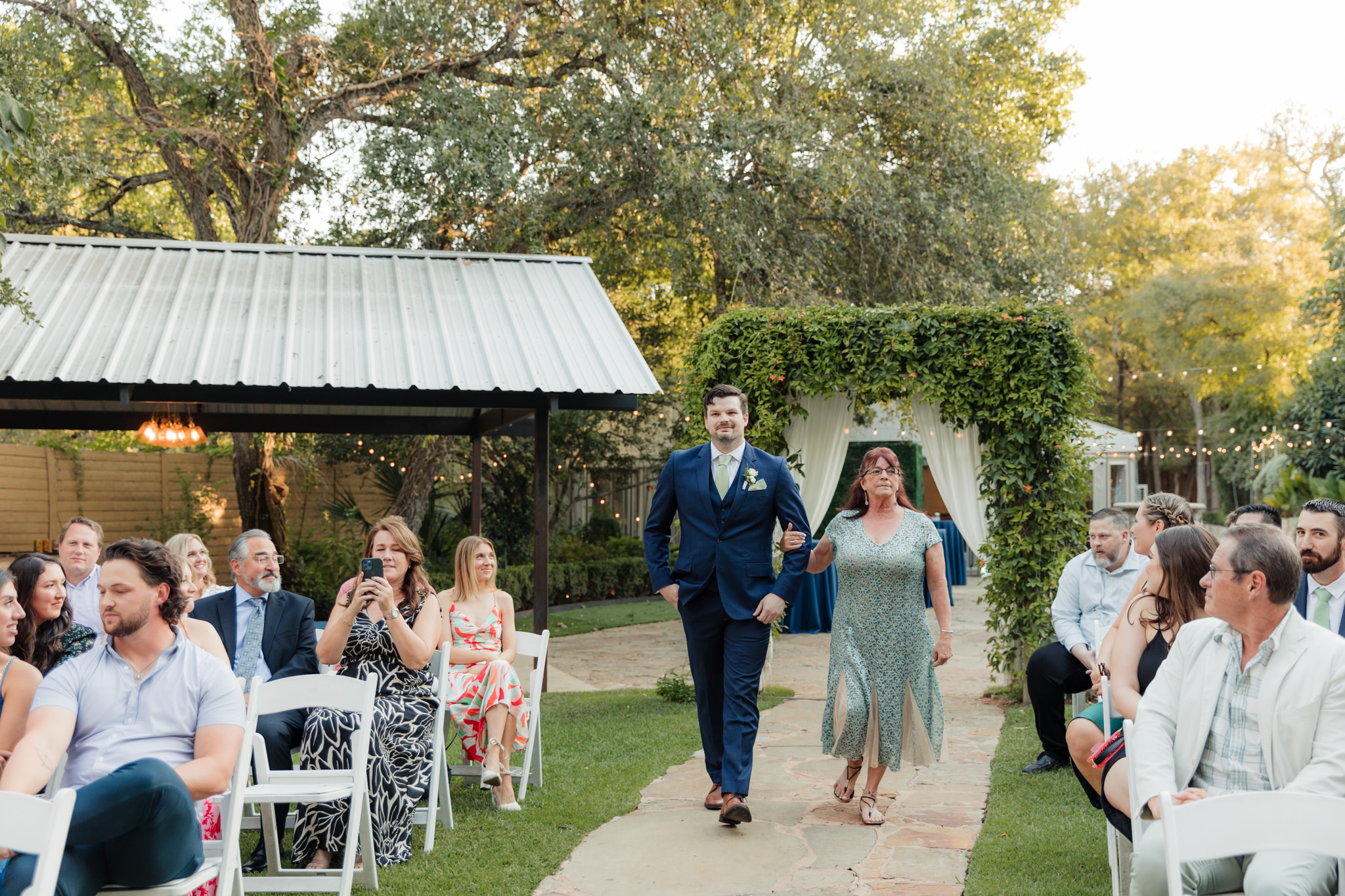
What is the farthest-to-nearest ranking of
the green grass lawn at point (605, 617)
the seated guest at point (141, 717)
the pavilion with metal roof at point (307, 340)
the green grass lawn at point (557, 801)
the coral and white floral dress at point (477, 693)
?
the green grass lawn at point (605, 617) < the pavilion with metal roof at point (307, 340) < the coral and white floral dress at point (477, 693) < the green grass lawn at point (557, 801) < the seated guest at point (141, 717)

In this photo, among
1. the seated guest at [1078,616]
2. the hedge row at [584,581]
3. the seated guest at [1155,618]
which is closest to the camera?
the seated guest at [1155,618]

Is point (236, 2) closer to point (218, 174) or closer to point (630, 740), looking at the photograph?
point (218, 174)

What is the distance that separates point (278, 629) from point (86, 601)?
3.58ft

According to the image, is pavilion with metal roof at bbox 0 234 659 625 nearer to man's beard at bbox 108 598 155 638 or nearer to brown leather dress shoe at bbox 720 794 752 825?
brown leather dress shoe at bbox 720 794 752 825

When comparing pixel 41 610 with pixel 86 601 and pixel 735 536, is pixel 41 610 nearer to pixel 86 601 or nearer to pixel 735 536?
pixel 86 601

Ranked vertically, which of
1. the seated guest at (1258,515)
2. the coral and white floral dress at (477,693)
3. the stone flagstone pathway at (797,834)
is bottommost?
the stone flagstone pathway at (797,834)

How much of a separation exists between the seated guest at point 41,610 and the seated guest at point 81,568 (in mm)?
1284

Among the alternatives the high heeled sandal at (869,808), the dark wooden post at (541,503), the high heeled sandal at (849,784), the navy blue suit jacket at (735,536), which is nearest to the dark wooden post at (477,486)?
the dark wooden post at (541,503)

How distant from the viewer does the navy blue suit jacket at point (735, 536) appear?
4918 millimetres

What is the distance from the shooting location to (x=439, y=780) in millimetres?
5098

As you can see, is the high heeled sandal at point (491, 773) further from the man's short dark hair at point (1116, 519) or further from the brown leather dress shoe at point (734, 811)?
the man's short dark hair at point (1116, 519)

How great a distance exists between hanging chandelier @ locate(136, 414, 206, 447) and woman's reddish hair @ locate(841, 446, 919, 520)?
663cm

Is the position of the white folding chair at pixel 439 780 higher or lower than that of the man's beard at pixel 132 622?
lower

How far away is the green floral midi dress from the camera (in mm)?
4953
